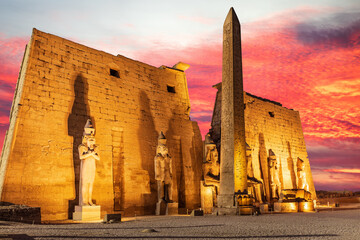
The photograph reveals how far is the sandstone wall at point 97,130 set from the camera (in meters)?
8.34

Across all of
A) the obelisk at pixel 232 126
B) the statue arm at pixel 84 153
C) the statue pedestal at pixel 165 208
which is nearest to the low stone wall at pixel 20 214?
the statue arm at pixel 84 153

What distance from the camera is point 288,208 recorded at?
11.6 m

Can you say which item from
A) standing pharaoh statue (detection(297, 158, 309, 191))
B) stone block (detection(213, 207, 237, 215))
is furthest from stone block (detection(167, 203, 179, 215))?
standing pharaoh statue (detection(297, 158, 309, 191))

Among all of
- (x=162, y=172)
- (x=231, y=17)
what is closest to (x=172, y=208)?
(x=162, y=172)

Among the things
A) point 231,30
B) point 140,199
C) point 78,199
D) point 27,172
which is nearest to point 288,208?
point 140,199

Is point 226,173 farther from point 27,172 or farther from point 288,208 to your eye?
point 27,172

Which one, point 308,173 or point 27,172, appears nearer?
point 27,172

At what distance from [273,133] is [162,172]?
9.35 m

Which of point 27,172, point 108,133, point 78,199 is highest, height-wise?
point 108,133

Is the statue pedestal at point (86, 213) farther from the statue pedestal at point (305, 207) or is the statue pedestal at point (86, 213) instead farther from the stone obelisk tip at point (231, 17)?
the statue pedestal at point (305, 207)

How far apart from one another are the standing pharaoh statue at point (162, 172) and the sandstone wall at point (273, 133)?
4308 millimetres

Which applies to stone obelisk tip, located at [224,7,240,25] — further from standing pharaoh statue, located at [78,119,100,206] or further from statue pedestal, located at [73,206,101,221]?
statue pedestal, located at [73,206,101,221]

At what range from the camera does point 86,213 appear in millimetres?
7918

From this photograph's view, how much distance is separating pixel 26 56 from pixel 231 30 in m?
6.40
